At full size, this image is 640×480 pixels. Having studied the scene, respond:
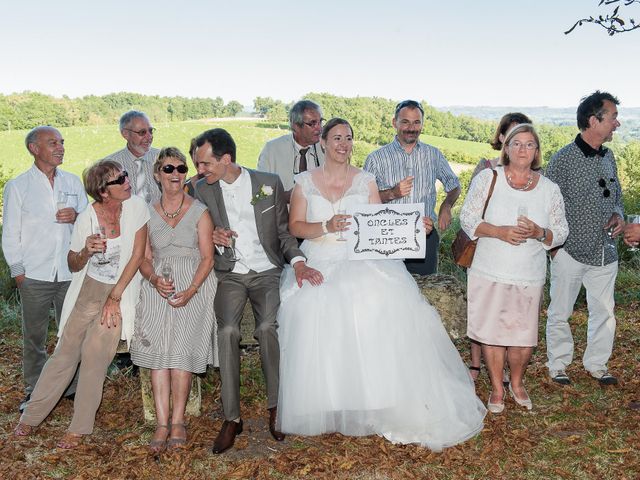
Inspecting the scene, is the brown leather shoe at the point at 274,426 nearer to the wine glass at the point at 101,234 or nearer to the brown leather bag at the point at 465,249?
the wine glass at the point at 101,234

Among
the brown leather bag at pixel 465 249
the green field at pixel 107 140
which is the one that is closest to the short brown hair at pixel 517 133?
the brown leather bag at pixel 465 249

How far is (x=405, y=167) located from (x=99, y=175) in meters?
2.93

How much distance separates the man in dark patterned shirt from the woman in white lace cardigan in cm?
71

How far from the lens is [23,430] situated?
5.27 meters

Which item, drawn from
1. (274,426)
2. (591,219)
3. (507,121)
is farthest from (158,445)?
(591,219)

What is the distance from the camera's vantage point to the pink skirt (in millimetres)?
5293

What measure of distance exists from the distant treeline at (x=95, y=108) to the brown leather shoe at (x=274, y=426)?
1144 inches

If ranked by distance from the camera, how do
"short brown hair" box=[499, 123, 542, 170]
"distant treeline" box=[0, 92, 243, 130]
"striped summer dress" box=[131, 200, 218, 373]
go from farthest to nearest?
"distant treeline" box=[0, 92, 243, 130] < "short brown hair" box=[499, 123, 542, 170] < "striped summer dress" box=[131, 200, 218, 373]

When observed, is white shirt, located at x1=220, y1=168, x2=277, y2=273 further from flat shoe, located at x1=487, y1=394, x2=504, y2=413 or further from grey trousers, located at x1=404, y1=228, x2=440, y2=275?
flat shoe, located at x1=487, y1=394, x2=504, y2=413

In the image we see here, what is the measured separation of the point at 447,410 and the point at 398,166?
2.54 meters

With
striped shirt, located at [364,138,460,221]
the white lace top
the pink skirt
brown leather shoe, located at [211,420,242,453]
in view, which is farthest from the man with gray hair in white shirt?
the pink skirt

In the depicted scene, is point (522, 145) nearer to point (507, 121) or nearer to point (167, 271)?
point (507, 121)

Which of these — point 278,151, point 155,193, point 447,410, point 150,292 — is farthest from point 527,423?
point 155,193

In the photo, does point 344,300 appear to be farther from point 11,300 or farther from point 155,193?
point 11,300
